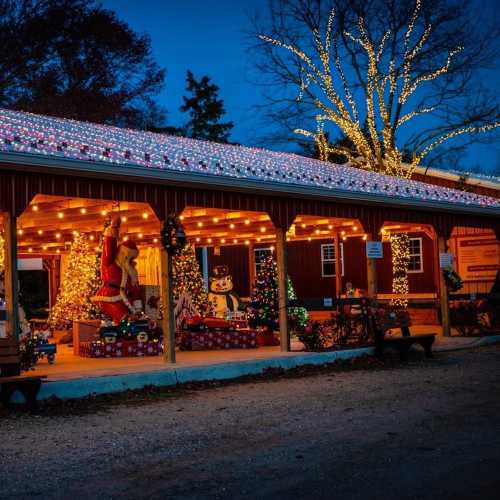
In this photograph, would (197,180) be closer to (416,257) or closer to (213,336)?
(213,336)

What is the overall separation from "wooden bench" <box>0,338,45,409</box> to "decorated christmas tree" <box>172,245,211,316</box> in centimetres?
877

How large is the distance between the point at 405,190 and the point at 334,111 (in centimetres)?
1667

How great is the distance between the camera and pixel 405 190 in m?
18.5

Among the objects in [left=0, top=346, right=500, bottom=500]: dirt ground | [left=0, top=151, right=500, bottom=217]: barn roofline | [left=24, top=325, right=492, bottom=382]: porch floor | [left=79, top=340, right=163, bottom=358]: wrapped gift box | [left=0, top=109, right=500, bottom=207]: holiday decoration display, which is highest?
[left=0, top=109, right=500, bottom=207]: holiday decoration display

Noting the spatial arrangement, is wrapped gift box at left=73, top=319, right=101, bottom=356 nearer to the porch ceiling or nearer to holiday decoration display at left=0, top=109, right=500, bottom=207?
the porch ceiling

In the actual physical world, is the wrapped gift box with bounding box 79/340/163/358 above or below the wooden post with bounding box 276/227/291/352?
below

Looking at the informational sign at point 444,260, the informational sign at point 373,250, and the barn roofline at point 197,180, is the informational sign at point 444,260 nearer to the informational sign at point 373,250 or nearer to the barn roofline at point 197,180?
the barn roofline at point 197,180

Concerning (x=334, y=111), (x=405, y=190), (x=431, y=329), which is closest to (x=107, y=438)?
(x=405, y=190)

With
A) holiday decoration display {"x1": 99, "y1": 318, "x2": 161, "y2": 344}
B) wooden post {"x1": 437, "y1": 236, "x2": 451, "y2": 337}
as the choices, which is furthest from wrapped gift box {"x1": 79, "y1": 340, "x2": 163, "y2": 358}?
wooden post {"x1": 437, "y1": 236, "x2": 451, "y2": 337}

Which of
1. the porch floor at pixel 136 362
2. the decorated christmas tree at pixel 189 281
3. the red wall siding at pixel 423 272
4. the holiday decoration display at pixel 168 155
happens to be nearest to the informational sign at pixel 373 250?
the holiday decoration display at pixel 168 155

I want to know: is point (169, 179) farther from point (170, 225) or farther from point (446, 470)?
point (446, 470)

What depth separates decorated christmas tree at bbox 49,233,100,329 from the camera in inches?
732

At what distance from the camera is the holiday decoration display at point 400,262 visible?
2702 cm

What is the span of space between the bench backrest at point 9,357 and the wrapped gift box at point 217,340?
6.10 m
